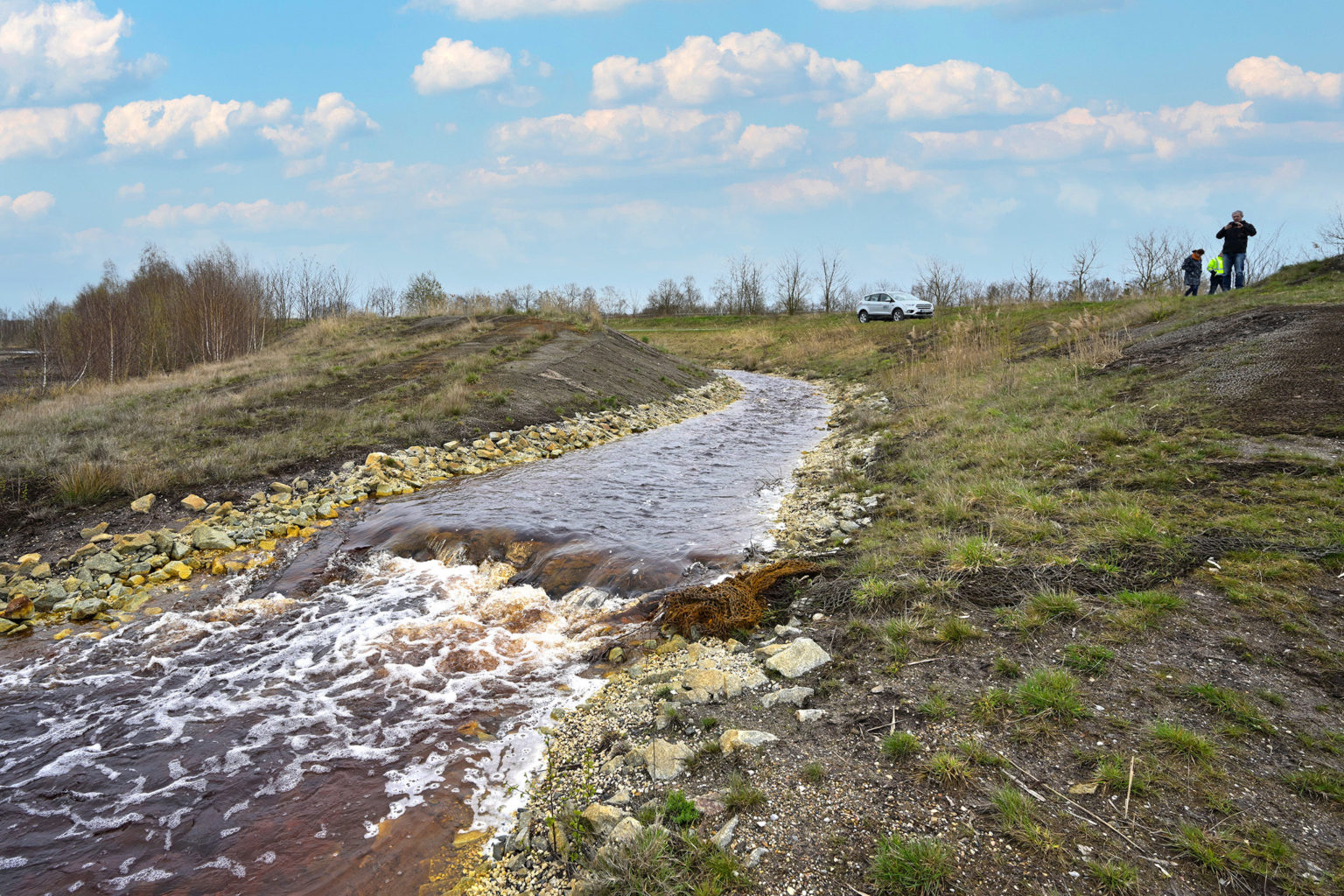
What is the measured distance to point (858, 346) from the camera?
1324 inches

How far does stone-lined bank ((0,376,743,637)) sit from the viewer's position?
288 inches

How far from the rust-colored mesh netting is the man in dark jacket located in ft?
63.1

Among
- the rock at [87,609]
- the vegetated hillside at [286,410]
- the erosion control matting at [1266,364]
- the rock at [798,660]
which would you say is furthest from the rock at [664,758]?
the vegetated hillside at [286,410]

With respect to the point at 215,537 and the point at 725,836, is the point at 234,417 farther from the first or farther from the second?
the point at 725,836

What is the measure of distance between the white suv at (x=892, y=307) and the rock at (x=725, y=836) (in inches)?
1399

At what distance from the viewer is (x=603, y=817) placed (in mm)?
3645

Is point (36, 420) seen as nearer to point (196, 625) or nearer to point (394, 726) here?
point (196, 625)

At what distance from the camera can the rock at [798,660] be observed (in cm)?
497

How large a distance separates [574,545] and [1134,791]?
6472mm

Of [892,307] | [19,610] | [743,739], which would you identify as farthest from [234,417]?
[892,307]

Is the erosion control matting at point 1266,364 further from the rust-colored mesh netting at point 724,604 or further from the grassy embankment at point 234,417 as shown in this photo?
the grassy embankment at point 234,417

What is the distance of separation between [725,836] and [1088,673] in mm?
2718

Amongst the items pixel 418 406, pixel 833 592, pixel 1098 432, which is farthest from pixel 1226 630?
pixel 418 406

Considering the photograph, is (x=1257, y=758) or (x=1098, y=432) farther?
(x=1098, y=432)
